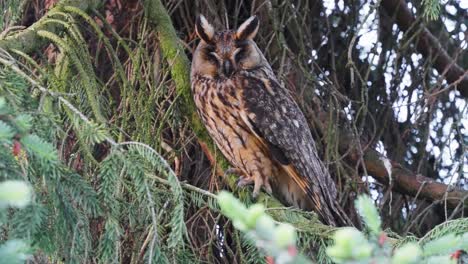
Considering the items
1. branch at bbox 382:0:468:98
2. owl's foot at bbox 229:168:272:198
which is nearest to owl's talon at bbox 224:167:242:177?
owl's foot at bbox 229:168:272:198

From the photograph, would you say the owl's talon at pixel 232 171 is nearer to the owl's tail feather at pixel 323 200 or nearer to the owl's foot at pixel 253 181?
the owl's foot at pixel 253 181

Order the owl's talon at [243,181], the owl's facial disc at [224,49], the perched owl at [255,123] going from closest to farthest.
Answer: the owl's talon at [243,181] → the perched owl at [255,123] → the owl's facial disc at [224,49]

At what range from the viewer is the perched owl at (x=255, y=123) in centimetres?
290

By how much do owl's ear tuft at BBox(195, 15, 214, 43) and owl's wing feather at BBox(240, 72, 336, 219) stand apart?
0.73 ft

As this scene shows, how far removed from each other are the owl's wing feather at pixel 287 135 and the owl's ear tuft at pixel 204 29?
22 cm

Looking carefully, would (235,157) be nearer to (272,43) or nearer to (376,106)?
(272,43)

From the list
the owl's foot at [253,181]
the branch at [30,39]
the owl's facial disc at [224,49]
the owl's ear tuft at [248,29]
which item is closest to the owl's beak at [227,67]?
the owl's facial disc at [224,49]

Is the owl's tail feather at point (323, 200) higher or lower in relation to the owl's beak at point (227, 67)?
lower

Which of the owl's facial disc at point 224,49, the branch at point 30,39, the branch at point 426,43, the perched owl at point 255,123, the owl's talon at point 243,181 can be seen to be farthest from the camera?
the branch at point 426,43

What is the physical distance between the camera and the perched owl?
2898 mm

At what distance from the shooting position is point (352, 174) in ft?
10.9

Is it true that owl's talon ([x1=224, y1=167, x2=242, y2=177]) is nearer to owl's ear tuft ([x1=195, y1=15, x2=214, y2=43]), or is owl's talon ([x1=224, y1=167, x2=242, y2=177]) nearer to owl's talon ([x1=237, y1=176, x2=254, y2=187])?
owl's talon ([x1=237, y1=176, x2=254, y2=187])

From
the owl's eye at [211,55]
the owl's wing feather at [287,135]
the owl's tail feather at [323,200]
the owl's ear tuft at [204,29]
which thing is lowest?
the owl's tail feather at [323,200]

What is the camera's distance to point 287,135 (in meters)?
2.96
